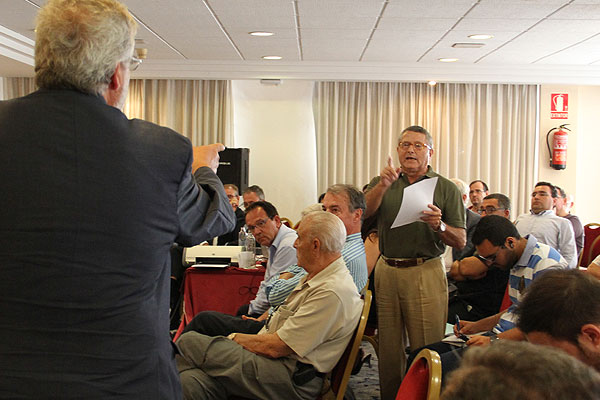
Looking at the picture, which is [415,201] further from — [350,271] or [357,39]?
[357,39]

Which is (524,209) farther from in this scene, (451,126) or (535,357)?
(535,357)

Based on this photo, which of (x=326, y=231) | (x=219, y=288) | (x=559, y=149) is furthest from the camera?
(x=559, y=149)

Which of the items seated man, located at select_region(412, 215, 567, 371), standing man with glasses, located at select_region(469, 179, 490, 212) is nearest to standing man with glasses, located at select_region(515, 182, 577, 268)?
standing man with glasses, located at select_region(469, 179, 490, 212)

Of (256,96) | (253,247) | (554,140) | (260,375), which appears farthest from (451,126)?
(260,375)

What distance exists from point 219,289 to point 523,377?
13.1ft

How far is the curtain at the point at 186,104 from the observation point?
29.7 feet

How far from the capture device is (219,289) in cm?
462

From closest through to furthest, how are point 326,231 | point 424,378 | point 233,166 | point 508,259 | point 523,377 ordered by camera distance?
point 523,377 → point 424,378 → point 326,231 → point 508,259 → point 233,166

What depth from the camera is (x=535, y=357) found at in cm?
77

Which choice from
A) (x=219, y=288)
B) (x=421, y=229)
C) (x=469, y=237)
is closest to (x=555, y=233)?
(x=469, y=237)

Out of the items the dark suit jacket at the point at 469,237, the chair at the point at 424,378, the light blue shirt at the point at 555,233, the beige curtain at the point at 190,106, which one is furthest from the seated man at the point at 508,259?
the beige curtain at the point at 190,106

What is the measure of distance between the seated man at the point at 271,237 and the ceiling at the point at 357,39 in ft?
7.05

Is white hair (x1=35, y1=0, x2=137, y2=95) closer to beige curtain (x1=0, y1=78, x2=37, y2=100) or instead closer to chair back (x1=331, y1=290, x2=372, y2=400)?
chair back (x1=331, y1=290, x2=372, y2=400)

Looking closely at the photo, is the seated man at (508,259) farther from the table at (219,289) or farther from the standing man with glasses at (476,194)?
the standing man with glasses at (476,194)
